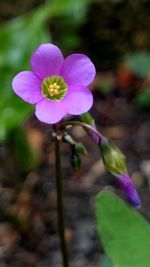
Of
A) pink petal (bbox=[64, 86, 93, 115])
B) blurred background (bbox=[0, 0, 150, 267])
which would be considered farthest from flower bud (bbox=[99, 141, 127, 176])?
blurred background (bbox=[0, 0, 150, 267])

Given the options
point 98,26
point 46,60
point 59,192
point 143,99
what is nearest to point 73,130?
point 143,99

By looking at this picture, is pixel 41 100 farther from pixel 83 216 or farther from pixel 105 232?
pixel 83 216

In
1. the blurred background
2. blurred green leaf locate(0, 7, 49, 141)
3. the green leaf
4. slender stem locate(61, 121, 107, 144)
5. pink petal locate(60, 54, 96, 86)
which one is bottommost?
the blurred background

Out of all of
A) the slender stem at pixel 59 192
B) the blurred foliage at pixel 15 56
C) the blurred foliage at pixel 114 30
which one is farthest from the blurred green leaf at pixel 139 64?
the slender stem at pixel 59 192

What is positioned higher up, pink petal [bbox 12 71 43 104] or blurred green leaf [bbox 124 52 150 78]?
pink petal [bbox 12 71 43 104]

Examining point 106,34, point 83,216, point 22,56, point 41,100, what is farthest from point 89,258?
point 106,34

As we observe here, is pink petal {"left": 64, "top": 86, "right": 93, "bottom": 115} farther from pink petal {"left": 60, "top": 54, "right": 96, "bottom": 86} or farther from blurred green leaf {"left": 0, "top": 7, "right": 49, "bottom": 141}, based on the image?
blurred green leaf {"left": 0, "top": 7, "right": 49, "bottom": 141}

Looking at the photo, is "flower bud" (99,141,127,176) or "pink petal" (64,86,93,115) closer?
"pink petal" (64,86,93,115)
